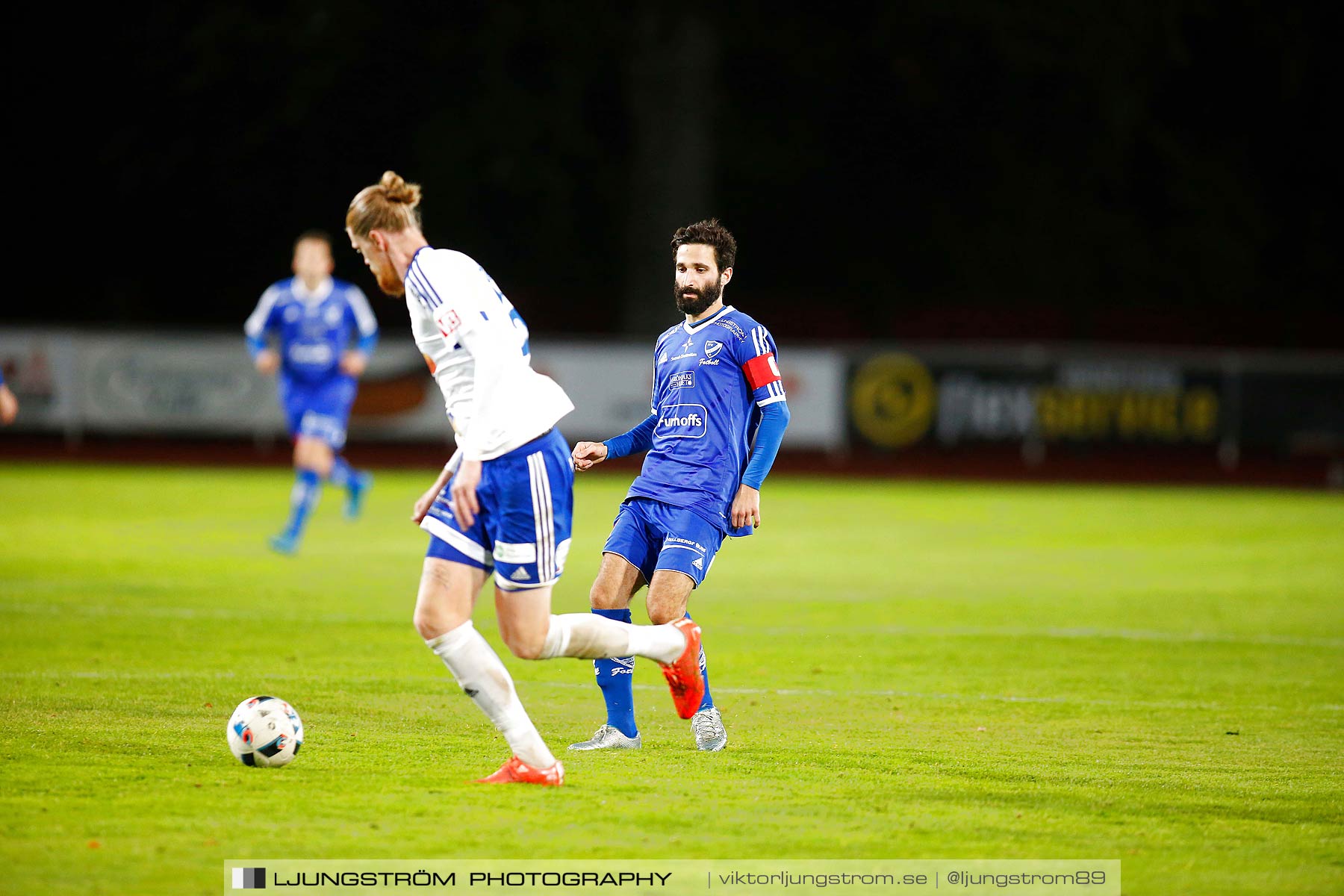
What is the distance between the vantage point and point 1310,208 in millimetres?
36406

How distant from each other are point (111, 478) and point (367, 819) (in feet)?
58.6

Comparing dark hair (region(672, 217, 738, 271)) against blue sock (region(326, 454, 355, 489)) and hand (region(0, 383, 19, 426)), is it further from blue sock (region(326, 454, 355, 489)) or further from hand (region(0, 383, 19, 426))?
blue sock (region(326, 454, 355, 489))

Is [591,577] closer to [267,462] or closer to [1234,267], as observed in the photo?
[267,462]

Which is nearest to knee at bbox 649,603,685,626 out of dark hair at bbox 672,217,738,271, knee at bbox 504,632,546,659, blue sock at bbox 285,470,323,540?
knee at bbox 504,632,546,659

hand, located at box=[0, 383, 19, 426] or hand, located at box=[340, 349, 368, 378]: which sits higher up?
hand, located at box=[340, 349, 368, 378]

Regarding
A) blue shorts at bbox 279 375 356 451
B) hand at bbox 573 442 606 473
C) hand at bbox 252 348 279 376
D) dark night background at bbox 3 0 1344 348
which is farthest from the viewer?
dark night background at bbox 3 0 1344 348

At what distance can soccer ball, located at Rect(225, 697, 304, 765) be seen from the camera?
6.11 meters

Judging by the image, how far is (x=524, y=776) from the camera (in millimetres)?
5898

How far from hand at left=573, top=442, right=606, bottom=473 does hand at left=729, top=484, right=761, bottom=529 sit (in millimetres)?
620

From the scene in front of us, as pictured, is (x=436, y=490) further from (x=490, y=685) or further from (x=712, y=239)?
(x=712, y=239)

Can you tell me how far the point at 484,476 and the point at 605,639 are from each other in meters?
0.80

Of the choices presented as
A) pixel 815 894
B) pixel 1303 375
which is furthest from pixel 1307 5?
pixel 815 894

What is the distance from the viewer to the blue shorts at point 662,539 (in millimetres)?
6742

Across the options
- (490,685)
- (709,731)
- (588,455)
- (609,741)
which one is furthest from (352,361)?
(490,685)
